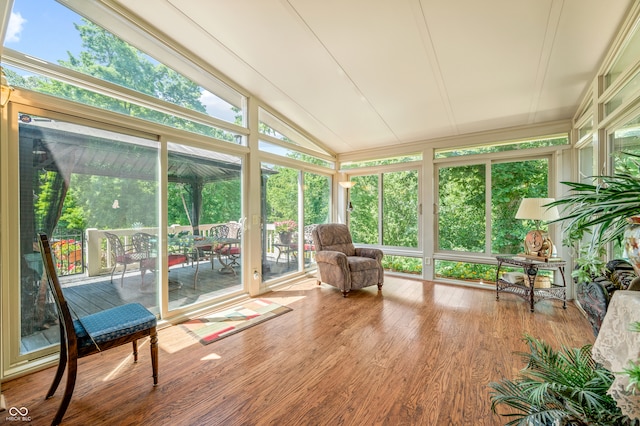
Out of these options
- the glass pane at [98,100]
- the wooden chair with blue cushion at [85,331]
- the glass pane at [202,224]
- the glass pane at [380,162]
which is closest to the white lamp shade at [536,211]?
the glass pane at [380,162]

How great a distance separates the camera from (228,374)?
1.98 m


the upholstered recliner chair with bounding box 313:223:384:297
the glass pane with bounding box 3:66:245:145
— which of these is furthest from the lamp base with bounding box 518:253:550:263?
the glass pane with bounding box 3:66:245:145

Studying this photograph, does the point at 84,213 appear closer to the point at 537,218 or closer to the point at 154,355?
the point at 154,355

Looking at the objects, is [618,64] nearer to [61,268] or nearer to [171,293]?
[171,293]

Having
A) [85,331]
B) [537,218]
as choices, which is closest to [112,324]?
[85,331]

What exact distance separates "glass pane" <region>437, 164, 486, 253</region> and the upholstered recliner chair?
1.42m

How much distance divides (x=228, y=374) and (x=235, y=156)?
2642 millimetres

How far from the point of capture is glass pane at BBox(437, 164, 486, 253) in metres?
4.30

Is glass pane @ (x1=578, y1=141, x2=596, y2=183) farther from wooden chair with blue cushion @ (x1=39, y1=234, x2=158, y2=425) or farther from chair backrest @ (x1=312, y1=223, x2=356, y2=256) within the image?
wooden chair with blue cushion @ (x1=39, y1=234, x2=158, y2=425)

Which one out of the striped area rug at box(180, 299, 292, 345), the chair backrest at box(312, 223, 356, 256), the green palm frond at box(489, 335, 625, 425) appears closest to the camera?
the green palm frond at box(489, 335, 625, 425)

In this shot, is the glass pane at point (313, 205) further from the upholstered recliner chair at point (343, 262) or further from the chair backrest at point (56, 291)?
the chair backrest at point (56, 291)

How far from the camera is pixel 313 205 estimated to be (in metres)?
5.12

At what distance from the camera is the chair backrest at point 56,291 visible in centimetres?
149

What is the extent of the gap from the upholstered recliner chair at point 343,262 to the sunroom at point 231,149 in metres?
0.72
